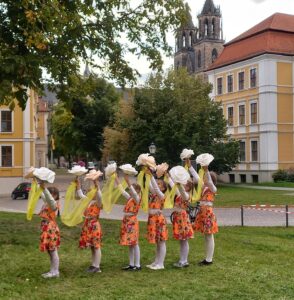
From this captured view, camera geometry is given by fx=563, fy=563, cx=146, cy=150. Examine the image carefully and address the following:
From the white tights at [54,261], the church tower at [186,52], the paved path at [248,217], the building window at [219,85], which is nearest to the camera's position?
the white tights at [54,261]

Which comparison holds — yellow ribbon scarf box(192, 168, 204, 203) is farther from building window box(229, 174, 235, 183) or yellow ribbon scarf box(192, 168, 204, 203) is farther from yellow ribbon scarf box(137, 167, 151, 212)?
building window box(229, 174, 235, 183)

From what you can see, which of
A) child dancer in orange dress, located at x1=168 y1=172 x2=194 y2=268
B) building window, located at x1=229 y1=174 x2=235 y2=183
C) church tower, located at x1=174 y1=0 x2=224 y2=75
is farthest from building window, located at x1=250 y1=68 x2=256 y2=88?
church tower, located at x1=174 y1=0 x2=224 y2=75

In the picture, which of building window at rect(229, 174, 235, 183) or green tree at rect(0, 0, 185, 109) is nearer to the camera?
green tree at rect(0, 0, 185, 109)

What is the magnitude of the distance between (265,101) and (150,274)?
39831 mm

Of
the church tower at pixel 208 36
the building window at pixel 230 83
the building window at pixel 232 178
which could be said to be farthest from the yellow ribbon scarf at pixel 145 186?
the church tower at pixel 208 36

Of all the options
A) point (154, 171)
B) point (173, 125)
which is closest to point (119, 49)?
point (154, 171)

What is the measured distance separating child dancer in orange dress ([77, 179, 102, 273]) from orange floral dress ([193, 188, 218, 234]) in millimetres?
1952

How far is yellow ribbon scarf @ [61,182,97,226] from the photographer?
9594mm

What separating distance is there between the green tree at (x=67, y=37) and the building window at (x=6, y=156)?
31471mm

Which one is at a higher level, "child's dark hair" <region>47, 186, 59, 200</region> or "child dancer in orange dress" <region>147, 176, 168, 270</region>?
"child's dark hair" <region>47, 186, 59, 200</region>

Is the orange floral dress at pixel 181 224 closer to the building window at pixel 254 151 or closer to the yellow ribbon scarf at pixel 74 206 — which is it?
the yellow ribbon scarf at pixel 74 206

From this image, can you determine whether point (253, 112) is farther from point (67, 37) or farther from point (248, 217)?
point (67, 37)

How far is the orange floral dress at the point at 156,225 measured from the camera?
982 cm

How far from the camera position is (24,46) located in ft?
37.9
